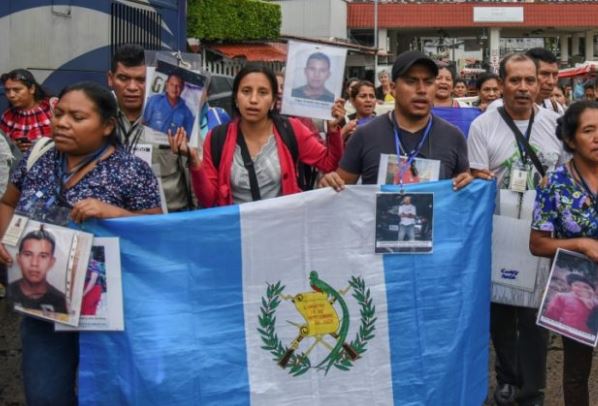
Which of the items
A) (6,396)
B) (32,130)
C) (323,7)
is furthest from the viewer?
(323,7)

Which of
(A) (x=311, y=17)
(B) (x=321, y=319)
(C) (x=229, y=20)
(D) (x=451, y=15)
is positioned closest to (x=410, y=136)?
(B) (x=321, y=319)

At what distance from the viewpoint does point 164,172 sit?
4.01 metres

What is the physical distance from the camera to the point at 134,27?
389 inches

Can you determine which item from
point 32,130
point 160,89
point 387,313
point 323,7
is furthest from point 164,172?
point 323,7

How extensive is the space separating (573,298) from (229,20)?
70.1ft

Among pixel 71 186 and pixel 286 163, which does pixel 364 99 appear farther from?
pixel 71 186

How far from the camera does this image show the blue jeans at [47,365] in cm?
321

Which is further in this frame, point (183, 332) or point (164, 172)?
point (164, 172)

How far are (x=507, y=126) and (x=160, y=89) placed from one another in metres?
1.83

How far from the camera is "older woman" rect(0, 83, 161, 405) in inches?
126

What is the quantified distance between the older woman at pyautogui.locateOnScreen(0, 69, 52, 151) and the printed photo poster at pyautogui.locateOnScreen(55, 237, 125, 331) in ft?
13.6

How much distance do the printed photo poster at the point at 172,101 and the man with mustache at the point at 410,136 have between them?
2.34ft

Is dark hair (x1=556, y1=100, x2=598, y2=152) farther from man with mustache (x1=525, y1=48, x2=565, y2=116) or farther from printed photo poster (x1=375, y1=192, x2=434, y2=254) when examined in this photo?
man with mustache (x1=525, y1=48, x2=565, y2=116)

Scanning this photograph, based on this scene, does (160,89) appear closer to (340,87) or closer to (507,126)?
(340,87)
